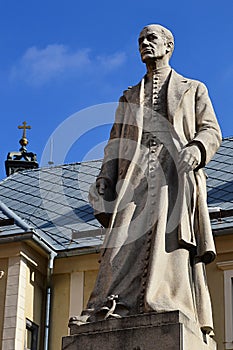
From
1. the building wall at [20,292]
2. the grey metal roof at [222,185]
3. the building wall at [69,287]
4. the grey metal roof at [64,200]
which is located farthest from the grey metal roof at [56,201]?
the grey metal roof at [222,185]

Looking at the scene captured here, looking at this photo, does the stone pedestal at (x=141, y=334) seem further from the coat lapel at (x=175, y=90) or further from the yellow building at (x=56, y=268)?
the yellow building at (x=56, y=268)

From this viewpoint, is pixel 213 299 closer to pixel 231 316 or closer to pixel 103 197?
pixel 231 316

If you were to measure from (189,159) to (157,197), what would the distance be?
0.45 m

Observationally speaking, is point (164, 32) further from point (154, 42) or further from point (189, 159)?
point (189, 159)

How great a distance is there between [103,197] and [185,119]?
1.04 metres

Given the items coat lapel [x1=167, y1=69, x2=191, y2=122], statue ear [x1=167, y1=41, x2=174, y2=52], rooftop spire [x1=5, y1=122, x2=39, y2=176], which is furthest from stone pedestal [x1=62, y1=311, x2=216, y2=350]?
rooftop spire [x1=5, y1=122, x2=39, y2=176]

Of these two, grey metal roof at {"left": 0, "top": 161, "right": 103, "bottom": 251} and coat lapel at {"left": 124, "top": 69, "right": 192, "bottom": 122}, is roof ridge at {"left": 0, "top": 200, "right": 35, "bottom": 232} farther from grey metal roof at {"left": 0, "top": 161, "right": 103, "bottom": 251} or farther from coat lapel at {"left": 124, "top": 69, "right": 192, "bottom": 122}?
coat lapel at {"left": 124, "top": 69, "right": 192, "bottom": 122}

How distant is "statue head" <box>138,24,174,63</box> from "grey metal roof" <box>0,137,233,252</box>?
1020cm

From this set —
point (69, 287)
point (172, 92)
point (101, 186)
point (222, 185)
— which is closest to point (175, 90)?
point (172, 92)

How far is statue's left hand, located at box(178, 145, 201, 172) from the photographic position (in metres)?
8.91

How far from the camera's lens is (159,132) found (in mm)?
9445

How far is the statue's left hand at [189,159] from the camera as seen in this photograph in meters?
8.91

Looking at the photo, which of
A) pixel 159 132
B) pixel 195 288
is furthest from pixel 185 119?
pixel 195 288

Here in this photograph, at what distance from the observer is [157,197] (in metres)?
9.03
